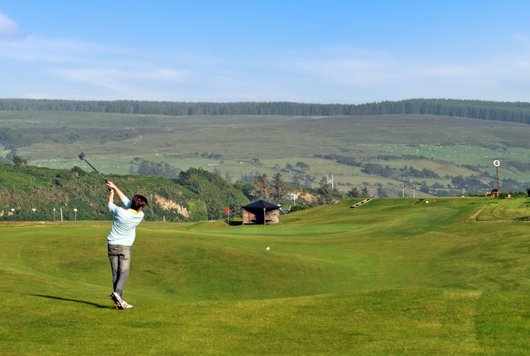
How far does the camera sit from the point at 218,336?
22.0 m

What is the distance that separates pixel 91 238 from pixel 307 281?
55.1 feet

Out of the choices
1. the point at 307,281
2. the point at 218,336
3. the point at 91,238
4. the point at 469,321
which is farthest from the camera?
the point at 91,238

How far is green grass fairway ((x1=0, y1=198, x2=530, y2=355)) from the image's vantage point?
70.2 feet

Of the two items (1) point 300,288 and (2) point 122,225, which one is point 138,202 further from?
(1) point 300,288

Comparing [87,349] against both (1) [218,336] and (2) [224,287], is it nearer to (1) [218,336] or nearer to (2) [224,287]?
(1) [218,336]

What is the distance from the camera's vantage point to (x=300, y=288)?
171ft

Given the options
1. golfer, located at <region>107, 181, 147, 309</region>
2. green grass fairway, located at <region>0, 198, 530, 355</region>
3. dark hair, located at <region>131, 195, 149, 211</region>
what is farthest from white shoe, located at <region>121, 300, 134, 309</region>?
dark hair, located at <region>131, 195, 149, 211</region>

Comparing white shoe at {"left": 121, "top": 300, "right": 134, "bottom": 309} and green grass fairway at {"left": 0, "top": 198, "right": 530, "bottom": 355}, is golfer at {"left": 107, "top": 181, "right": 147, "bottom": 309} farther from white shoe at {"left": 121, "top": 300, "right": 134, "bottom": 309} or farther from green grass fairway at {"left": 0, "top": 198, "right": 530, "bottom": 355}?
green grass fairway at {"left": 0, "top": 198, "right": 530, "bottom": 355}

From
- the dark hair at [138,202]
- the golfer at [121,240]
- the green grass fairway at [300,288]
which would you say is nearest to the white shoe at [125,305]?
the golfer at [121,240]

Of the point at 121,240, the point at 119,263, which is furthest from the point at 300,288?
the point at 121,240

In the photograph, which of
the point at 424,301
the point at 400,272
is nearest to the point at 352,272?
the point at 400,272

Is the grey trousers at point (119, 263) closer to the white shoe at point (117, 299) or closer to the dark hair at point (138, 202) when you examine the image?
the white shoe at point (117, 299)

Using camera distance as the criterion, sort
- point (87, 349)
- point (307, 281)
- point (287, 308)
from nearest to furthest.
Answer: point (87, 349)
point (287, 308)
point (307, 281)

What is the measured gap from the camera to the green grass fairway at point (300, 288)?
21.4 m
